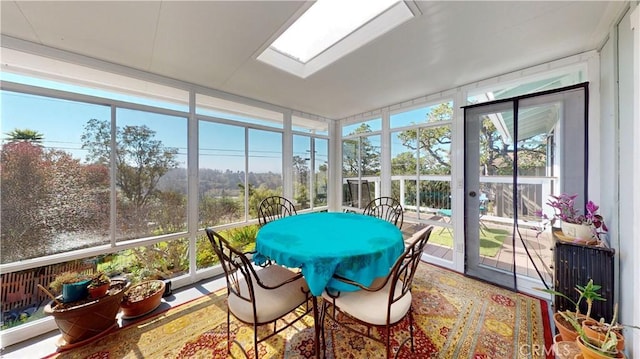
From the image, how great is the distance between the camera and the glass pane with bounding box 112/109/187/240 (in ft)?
7.41

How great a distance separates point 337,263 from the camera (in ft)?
4.56

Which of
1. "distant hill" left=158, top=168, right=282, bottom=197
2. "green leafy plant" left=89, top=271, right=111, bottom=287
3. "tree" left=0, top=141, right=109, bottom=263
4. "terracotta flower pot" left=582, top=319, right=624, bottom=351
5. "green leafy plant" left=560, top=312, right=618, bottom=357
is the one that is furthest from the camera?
"distant hill" left=158, top=168, right=282, bottom=197

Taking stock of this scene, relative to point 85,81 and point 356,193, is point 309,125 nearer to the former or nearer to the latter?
point 356,193

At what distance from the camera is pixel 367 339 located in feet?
5.72

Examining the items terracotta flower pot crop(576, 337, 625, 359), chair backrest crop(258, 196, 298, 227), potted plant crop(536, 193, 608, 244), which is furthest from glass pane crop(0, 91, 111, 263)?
potted plant crop(536, 193, 608, 244)

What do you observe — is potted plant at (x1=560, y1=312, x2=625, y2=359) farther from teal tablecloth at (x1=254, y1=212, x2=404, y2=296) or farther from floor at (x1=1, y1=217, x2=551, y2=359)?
floor at (x1=1, y1=217, x2=551, y2=359)

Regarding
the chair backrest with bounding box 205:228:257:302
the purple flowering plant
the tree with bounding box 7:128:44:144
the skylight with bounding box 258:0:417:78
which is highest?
the skylight with bounding box 258:0:417:78

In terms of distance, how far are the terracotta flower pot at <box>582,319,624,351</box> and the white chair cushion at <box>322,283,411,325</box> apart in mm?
1119

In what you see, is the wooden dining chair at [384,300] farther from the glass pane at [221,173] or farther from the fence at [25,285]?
the fence at [25,285]

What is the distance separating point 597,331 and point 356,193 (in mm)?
3298

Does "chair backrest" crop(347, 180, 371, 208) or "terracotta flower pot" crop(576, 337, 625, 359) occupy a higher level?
"chair backrest" crop(347, 180, 371, 208)

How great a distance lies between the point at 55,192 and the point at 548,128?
196 inches

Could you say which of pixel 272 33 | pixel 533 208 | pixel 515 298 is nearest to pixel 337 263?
pixel 272 33

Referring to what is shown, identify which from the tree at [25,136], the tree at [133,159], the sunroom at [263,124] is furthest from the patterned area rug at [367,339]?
the tree at [25,136]
